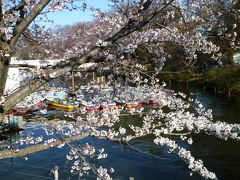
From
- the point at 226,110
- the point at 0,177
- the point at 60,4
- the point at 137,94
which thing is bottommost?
the point at 0,177

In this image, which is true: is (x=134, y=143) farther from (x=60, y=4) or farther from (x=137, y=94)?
(x=60, y=4)

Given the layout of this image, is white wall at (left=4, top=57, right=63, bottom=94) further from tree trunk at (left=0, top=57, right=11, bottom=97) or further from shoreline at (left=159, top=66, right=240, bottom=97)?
shoreline at (left=159, top=66, right=240, bottom=97)

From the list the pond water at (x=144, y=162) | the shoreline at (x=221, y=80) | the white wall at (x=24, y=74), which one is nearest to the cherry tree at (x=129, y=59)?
the white wall at (x=24, y=74)

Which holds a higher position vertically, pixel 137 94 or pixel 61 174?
pixel 137 94

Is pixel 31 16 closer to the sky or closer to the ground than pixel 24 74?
closer to the sky

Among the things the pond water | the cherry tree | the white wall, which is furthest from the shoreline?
the cherry tree

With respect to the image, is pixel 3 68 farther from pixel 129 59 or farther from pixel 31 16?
pixel 129 59

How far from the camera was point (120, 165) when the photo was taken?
8.84m

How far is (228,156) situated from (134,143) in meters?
3.93

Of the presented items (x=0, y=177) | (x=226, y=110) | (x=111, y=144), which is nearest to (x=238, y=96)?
(x=226, y=110)

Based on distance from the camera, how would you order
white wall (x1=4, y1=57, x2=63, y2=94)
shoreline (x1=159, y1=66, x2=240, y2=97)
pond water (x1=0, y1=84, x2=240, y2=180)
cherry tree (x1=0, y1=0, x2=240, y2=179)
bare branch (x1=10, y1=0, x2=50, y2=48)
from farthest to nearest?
shoreline (x1=159, y1=66, x2=240, y2=97), pond water (x1=0, y1=84, x2=240, y2=180), white wall (x1=4, y1=57, x2=63, y2=94), cherry tree (x1=0, y1=0, x2=240, y2=179), bare branch (x1=10, y1=0, x2=50, y2=48)

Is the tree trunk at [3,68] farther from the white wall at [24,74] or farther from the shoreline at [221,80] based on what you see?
the shoreline at [221,80]

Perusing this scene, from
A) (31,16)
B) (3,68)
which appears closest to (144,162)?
(3,68)

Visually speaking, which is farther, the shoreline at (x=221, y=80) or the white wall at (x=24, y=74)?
the shoreline at (x=221, y=80)
